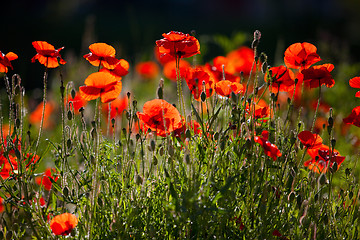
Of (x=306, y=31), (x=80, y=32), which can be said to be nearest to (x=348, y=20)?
(x=306, y=31)

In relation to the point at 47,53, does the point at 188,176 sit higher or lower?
lower

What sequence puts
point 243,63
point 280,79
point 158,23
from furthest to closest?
point 158,23 < point 243,63 < point 280,79

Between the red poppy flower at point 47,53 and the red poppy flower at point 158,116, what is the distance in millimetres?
386

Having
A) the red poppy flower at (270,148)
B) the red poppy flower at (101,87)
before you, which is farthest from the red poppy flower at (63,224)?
the red poppy flower at (270,148)

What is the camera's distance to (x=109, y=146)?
195cm

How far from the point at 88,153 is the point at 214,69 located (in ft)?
2.77

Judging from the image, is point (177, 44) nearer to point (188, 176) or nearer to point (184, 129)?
point (184, 129)

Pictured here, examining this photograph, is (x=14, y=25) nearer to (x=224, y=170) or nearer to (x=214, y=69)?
(x=214, y=69)

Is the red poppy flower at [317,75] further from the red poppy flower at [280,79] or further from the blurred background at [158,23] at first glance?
the blurred background at [158,23]

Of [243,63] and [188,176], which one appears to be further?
[243,63]

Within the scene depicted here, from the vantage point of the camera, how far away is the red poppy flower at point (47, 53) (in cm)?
183

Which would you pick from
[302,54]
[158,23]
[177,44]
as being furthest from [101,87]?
[158,23]

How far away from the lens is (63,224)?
5.21 ft

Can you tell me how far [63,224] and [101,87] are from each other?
503mm
